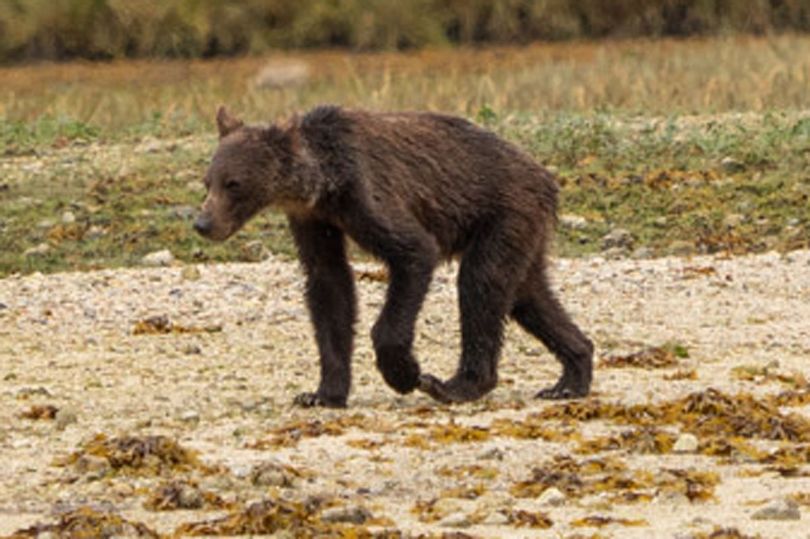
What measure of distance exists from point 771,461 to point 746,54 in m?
18.1

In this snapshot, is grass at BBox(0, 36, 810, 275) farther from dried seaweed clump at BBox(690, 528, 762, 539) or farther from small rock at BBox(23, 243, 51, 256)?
dried seaweed clump at BBox(690, 528, 762, 539)

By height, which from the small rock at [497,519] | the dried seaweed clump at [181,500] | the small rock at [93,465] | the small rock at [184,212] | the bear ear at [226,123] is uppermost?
the bear ear at [226,123]

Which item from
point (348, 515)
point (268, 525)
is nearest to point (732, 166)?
point (348, 515)

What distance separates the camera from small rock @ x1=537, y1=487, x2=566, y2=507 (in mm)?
8547

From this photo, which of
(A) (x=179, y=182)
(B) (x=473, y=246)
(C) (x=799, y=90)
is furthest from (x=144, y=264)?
(C) (x=799, y=90)

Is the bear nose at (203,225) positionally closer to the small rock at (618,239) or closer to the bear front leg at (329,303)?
the bear front leg at (329,303)

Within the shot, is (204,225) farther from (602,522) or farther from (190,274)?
(190,274)

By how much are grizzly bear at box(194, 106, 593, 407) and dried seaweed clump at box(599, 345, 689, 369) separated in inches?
34.8

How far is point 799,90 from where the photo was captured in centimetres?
2466

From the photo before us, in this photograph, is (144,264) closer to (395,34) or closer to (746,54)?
(395,34)

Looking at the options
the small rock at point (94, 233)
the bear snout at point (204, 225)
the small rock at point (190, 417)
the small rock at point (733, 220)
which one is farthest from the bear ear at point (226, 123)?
the small rock at point (733, 220)

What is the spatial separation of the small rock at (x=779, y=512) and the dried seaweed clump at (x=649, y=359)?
4.09 meters

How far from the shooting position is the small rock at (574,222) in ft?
60.3

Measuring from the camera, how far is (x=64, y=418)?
10336mm
